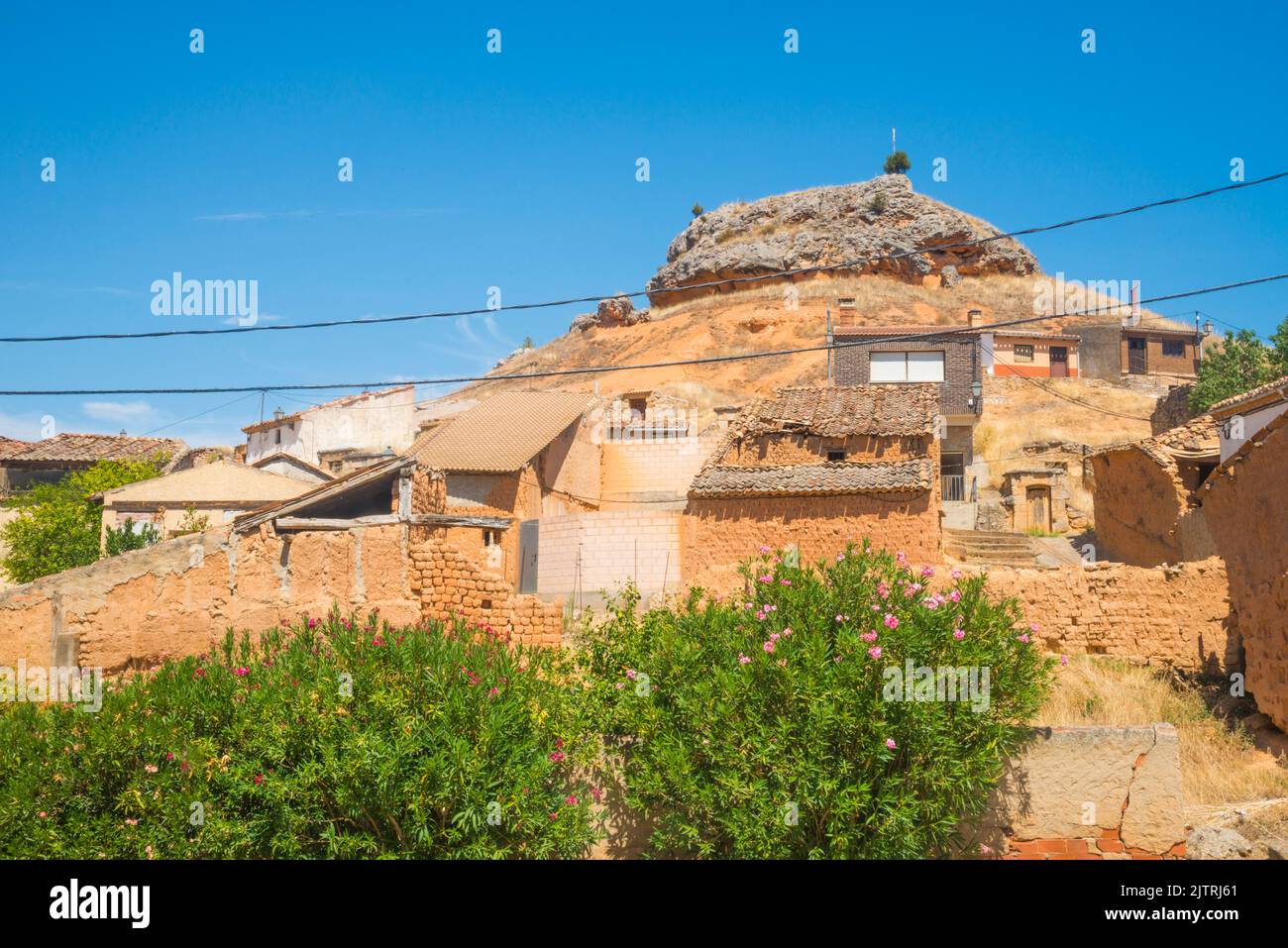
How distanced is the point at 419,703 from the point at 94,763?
8.09 feet

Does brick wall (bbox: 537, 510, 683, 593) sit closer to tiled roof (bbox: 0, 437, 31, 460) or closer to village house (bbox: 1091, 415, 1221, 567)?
village house (bbox: 1091, 415, 1221, 567)

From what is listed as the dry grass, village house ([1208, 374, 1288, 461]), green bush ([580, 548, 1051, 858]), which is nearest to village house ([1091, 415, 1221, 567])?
village house ([1208, 374, 1288, 461])

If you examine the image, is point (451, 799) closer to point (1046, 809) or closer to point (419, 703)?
point (419, 703)

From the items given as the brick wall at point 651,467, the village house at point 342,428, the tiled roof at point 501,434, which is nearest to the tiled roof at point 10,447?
the village house at point 342,428

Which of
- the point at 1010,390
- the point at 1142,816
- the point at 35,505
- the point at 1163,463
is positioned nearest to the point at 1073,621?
the point at 1142,816

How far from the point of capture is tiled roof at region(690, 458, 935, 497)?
1642cm

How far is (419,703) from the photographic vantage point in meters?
7.99

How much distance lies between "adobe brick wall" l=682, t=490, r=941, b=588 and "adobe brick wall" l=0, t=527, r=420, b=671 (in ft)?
18.1

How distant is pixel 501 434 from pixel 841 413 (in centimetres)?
869

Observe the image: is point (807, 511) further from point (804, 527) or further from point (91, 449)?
point (91, 449)

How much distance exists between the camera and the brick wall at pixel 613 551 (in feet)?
57.1

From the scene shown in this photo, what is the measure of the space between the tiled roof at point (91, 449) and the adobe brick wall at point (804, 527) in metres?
24.7
